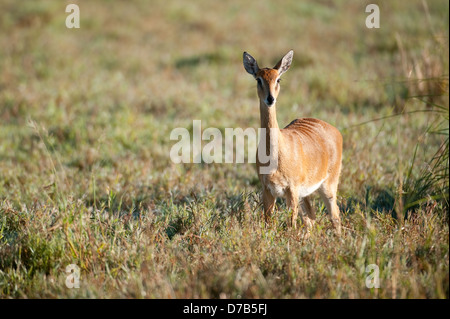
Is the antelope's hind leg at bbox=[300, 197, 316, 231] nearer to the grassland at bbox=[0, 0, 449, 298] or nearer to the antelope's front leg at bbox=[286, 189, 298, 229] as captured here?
the grassland at bbox=[0, 0, 449, 298]

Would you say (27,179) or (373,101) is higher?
(373,101)

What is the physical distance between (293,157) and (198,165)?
2483 mm

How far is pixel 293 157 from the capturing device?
3.88 meters

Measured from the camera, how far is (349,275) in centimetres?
309

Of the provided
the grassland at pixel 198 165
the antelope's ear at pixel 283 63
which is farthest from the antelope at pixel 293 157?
the grassland at pixel 198 165

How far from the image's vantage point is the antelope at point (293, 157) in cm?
378

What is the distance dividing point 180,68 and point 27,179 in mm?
6236

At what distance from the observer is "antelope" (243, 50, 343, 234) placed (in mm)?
3777

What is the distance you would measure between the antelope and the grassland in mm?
275
